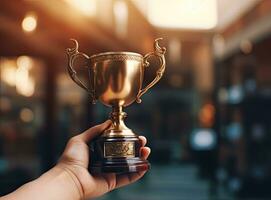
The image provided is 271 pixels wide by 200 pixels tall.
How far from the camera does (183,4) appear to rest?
5.13 meters

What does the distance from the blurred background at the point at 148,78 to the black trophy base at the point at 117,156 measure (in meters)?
2.96

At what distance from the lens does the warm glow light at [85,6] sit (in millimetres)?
4948

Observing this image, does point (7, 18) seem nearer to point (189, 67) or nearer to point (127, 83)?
point (127, 83)

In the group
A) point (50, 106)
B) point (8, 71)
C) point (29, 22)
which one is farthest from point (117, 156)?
→ point (8, 71)

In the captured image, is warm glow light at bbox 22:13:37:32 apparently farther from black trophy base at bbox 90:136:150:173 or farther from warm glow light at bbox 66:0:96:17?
black trophy base at bbox 90:136:150:173

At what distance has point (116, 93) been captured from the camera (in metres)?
1.66

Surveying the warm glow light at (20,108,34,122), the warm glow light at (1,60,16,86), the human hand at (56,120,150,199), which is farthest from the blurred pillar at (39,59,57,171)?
the human hand at (56,120,150,199)

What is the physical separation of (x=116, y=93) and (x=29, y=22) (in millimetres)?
3805

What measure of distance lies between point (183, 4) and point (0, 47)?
258cm

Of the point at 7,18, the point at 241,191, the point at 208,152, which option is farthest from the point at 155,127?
the point at 7,18

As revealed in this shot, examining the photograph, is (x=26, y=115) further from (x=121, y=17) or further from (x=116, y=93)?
(x=116, y=93)

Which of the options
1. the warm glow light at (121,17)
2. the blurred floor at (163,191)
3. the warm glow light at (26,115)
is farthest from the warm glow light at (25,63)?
the blurred floor at (163,191)

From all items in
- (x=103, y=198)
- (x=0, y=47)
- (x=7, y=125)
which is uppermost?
(x=0, y=47)

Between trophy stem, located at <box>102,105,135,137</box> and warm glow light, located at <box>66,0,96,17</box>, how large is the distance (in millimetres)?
3199
